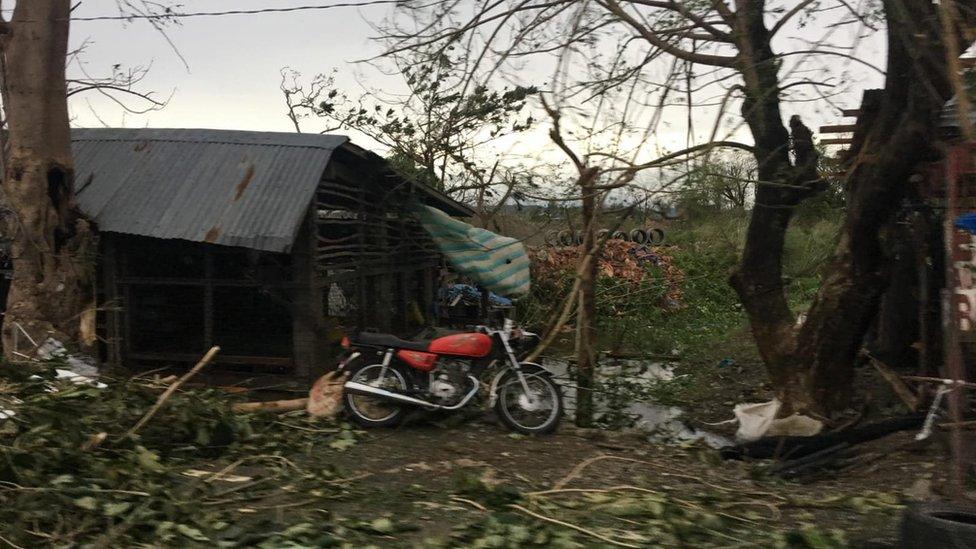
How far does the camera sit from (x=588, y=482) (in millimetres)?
5895

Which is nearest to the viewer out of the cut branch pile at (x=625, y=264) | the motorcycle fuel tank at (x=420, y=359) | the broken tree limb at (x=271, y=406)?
the broken tree limb at (x=271, y=406)

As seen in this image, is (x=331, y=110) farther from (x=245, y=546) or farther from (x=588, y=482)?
(x=245, y=546)

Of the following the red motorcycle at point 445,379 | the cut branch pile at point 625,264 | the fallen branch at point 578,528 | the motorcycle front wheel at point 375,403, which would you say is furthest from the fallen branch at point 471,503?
the cut branch pile at point 625,264

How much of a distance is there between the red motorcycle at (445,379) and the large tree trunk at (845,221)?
7.93 feet

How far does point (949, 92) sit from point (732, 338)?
8138 mm

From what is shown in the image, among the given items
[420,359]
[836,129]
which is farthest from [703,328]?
[420,359]

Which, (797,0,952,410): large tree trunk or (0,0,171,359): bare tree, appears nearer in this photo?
(797,0,952,410): large tree trunk

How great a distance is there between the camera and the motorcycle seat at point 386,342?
297 inches

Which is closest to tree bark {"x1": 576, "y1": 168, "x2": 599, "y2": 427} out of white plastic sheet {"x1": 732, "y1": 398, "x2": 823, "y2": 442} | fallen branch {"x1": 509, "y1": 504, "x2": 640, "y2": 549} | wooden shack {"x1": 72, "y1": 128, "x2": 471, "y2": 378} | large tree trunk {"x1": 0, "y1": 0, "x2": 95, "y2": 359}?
white plastic sheet {"x1": 732, "y1": 398, "x2": 823, "y2": 442}

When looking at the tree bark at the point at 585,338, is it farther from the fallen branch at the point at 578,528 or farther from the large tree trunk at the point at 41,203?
the large tree trunk at the point at 41,203

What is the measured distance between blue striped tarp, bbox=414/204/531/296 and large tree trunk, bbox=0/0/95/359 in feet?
13.5

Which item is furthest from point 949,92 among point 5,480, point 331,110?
point 331,110

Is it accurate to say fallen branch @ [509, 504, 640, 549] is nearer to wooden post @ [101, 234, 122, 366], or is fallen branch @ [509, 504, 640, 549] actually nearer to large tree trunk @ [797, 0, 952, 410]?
large tree trunk @ [797, 0, 952, 410]

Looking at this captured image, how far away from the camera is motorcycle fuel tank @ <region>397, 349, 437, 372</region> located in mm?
7492
